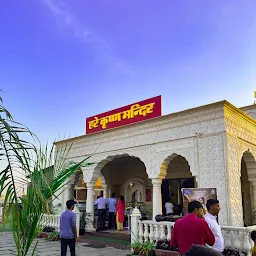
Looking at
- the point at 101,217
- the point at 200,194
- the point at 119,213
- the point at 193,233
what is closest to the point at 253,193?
the point at 200,194

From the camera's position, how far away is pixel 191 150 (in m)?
7.29

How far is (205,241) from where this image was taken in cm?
296

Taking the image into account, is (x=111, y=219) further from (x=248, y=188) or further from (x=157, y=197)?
(x=248, y=188)

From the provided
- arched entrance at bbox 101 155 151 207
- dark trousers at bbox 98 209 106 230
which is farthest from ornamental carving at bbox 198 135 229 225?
arched entrance at bbox 101 155 151 207

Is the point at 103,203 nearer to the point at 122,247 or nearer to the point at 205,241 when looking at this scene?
the point at 122,247

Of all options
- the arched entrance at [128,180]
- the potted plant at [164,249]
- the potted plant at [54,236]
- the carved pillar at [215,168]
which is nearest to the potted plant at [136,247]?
the potted plant at [164,249]

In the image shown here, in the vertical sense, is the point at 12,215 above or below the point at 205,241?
above

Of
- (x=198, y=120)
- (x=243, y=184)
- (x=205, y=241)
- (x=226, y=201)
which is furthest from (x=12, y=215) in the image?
(x=243, y=184)

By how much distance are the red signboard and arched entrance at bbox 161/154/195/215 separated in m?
2.67

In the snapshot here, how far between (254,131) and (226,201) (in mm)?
2763

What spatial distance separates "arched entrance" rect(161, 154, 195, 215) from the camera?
10609 mm

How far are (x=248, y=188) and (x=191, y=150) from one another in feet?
11.8

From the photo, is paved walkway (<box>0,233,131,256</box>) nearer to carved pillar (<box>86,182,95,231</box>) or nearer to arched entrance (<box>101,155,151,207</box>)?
carved pillar (<box>86,182,95,231</box>)

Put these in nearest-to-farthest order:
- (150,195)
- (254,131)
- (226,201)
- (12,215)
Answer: (12,215)
(226,201)
(254,131)
(150,195)
